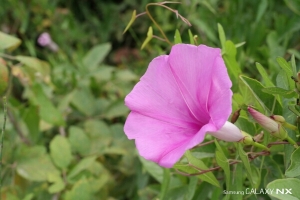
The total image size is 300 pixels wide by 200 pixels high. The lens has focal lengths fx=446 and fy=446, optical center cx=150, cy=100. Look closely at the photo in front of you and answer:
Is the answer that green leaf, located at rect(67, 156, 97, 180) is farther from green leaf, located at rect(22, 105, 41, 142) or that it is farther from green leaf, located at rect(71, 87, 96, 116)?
green leaf, located at rect(71, 87, 96, 116)

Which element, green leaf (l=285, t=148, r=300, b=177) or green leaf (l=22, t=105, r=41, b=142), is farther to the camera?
green leaf (l=22, t=105, r=41, b=142)

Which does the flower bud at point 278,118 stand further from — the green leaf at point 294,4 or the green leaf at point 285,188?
the green leaf at point 294,4

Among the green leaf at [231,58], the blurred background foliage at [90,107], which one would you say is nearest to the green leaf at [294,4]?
the blurred background foliage at [90,107]

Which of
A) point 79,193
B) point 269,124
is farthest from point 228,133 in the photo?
point 79,193

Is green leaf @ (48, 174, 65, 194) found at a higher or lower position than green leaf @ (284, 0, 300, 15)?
lower

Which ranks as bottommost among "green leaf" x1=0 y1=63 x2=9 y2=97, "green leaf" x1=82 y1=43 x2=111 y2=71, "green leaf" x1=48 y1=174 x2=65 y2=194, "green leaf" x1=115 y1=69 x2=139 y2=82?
"green leaf" x1=115 y1=69 x2=139 y2=82

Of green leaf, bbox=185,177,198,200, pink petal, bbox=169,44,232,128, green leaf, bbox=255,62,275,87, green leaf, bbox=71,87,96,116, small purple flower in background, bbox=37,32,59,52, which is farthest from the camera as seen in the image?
small purple flower in background, bbox=37,32,59,52

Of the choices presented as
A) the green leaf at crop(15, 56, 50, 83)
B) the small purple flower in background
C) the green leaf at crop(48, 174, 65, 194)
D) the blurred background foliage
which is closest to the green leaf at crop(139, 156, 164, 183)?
the blurred background foliage

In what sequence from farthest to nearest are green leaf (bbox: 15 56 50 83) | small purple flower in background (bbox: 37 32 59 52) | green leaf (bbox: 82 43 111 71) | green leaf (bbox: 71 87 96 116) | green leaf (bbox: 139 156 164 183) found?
small purple flower in background (bbox: 37 32 59 52) → green leaf (bbox: 82 43 111 71) → green leaf (bbox: 71 87 96 116) → green leaf (bbox: 15 56 50 83) → green leaf (bbox: 139 156 164 183)
